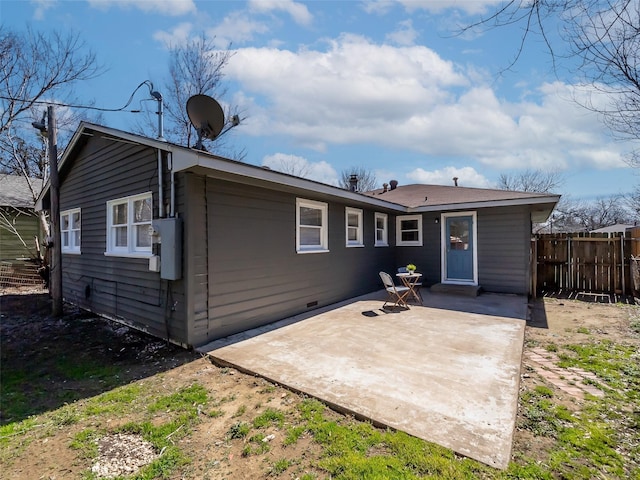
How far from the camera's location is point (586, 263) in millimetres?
8812

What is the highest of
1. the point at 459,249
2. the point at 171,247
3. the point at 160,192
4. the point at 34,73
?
the point at 34,73

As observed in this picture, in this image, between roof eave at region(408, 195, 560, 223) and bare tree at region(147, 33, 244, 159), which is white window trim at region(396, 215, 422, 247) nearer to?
roof eave at region(408, 195, 560, 223)

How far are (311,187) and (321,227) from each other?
1.42 meters

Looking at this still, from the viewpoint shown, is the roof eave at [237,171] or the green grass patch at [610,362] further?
the roof eave at [237,171]

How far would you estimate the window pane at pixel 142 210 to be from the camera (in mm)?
5535

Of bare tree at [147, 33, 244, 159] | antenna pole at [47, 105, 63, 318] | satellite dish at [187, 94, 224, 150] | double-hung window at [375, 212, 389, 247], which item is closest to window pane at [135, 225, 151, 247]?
satellite dish at [187, 94, 224, 150]

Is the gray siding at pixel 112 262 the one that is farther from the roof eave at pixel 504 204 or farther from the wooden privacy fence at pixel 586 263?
the wooden privacy fence at pixel 586 263

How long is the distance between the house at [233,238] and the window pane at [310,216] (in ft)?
0.09

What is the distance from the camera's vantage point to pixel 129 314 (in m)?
5.88

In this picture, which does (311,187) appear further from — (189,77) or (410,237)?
(189,77)

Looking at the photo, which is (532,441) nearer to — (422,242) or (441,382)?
(441,382)

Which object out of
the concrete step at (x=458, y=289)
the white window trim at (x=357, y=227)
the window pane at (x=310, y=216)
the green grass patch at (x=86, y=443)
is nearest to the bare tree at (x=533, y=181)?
the concrete step at (x=458, y=289)

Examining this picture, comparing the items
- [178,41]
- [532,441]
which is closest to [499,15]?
[532,441]

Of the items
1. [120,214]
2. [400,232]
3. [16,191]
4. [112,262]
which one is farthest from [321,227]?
[16,191]
